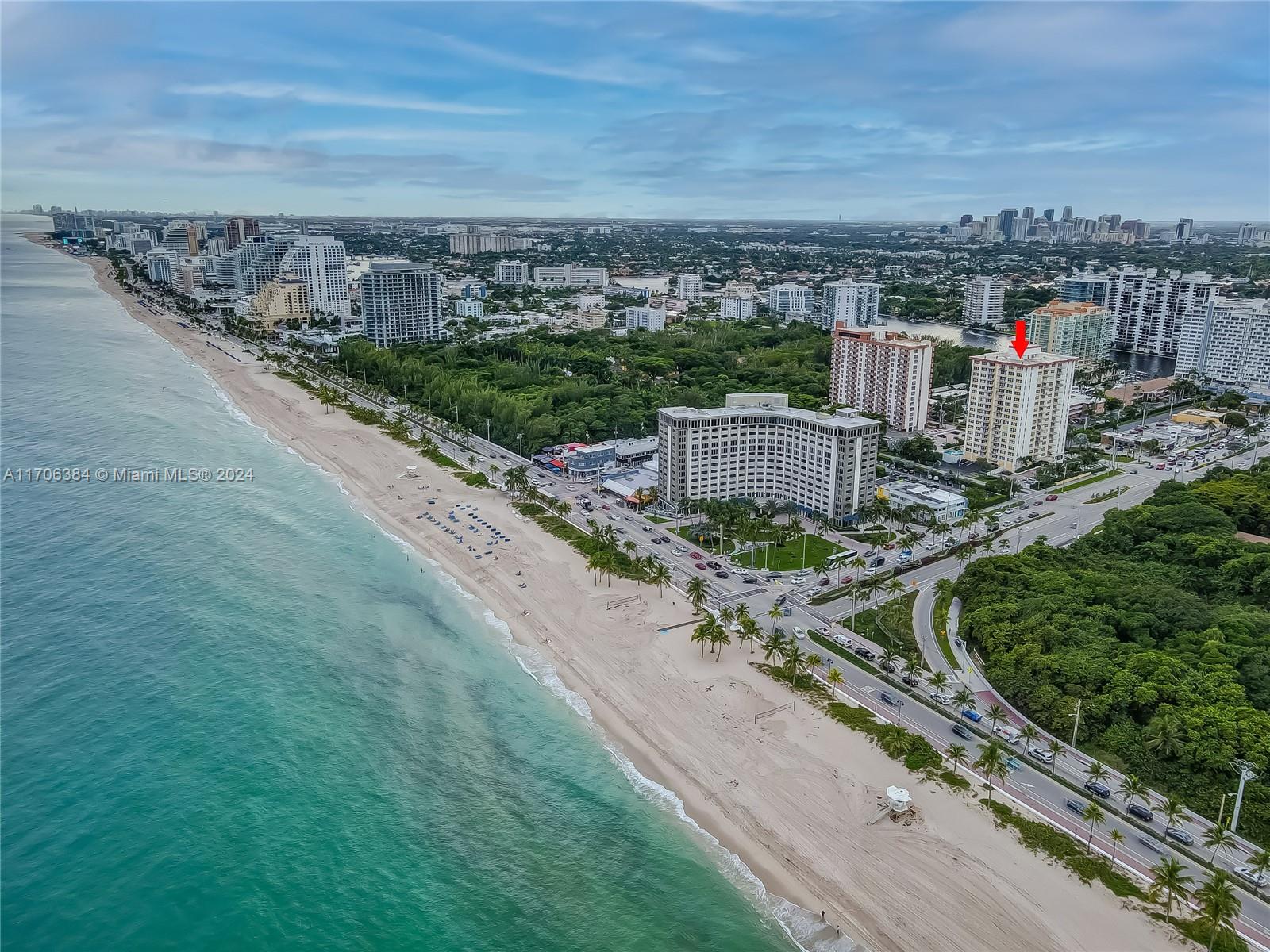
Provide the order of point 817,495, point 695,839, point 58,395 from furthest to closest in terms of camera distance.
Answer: point 58,395, point 817,495, point 695,839

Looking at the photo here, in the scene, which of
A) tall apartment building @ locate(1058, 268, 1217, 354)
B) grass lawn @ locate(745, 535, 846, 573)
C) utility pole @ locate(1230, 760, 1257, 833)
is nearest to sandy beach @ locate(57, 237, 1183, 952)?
utility pole @ locate(1230, 760, 1257, 833)

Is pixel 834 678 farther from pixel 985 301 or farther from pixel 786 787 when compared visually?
pixel 985 301

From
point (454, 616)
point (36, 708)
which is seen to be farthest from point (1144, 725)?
point (36, 708)

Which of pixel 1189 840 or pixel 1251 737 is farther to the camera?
pixel 1251 737

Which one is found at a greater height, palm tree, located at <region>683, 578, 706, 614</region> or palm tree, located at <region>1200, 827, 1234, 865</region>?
palm tree, located at <region>683, 578, 706, 614</region>

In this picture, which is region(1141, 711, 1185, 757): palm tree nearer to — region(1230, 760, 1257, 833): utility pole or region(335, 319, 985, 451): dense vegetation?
region(1230, 760, 1257, 833): utility pole

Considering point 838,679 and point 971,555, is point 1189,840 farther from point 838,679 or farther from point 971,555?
point 971,555

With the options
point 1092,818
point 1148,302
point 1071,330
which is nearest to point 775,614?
point 1092,818

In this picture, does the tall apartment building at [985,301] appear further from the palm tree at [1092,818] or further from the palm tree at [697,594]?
the palm tree at [1092,818]
